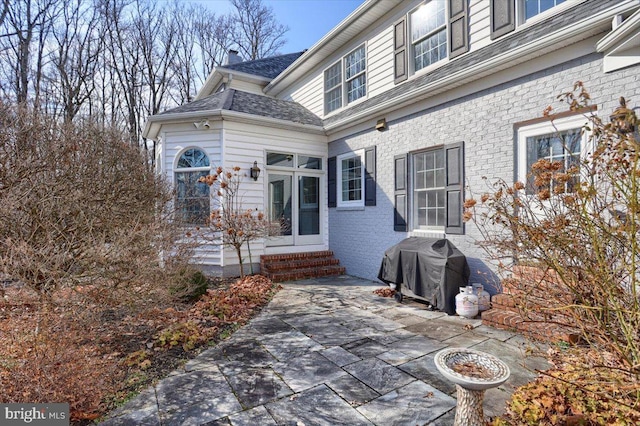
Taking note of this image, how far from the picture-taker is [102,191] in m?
5.35

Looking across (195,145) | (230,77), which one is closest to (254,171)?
(195,145)

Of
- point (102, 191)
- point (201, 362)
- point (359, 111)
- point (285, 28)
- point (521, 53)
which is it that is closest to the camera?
point (201, 362)

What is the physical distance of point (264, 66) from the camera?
12.9 metres

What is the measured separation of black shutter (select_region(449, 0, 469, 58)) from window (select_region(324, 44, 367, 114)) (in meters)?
2.46

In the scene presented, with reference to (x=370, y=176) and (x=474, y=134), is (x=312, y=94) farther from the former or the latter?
(x=474, y=134)

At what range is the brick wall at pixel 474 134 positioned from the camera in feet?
13.2

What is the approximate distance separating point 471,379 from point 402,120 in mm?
5637

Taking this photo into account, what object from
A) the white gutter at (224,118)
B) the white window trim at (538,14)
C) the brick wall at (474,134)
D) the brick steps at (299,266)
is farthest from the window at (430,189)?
the white gutter at (224,118)

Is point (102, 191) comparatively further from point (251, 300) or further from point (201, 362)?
point (201, 362)

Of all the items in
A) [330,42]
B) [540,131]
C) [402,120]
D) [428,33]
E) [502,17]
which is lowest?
[540,131]

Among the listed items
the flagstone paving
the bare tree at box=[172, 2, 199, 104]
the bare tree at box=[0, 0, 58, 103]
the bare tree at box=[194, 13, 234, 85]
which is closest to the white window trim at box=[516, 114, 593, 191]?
the flagstone paving

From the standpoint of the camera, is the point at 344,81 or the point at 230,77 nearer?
the point at 344,81

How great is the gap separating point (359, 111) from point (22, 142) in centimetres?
611

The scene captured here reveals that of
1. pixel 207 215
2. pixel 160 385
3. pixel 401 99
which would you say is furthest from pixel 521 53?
pixel 207 215
